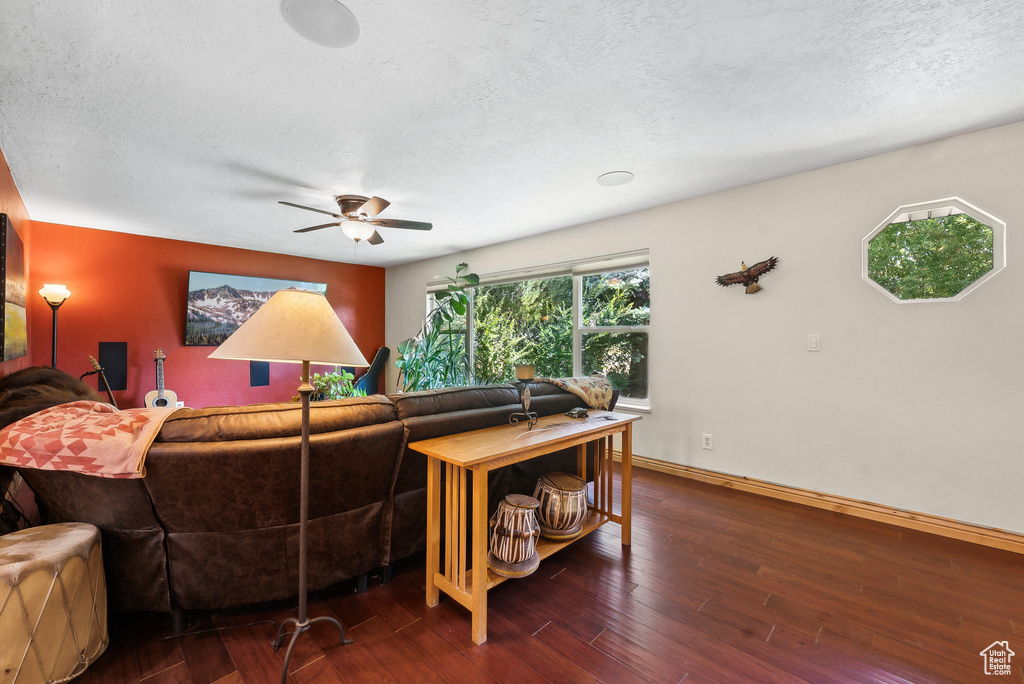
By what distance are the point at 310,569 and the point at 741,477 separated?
117 inches

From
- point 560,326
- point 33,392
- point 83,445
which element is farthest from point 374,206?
point 560,326

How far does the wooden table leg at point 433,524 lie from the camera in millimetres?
1704

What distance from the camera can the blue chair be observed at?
20.4 ft

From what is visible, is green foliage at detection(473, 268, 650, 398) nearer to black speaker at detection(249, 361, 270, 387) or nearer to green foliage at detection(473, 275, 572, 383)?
green foliage at detection(473, 275, 572, 383)

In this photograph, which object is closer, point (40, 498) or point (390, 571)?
point (40, 498)

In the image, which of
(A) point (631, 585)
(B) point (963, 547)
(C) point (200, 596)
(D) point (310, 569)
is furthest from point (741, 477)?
(C) point (200, 596)

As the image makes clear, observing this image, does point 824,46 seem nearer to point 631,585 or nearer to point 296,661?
point 631,585

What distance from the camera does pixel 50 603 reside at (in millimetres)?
1197

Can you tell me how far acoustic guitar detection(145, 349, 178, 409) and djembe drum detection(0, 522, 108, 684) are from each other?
3.76 meters

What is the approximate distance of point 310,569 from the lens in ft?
5.33

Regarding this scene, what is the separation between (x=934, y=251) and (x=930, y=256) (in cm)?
3

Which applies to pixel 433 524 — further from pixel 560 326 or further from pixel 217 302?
pixel 217 302

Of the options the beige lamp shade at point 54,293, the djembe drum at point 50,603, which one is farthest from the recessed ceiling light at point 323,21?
the beige lamp shade at point 54,293

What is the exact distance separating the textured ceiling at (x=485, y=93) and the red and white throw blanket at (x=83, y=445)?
146 centimetres
